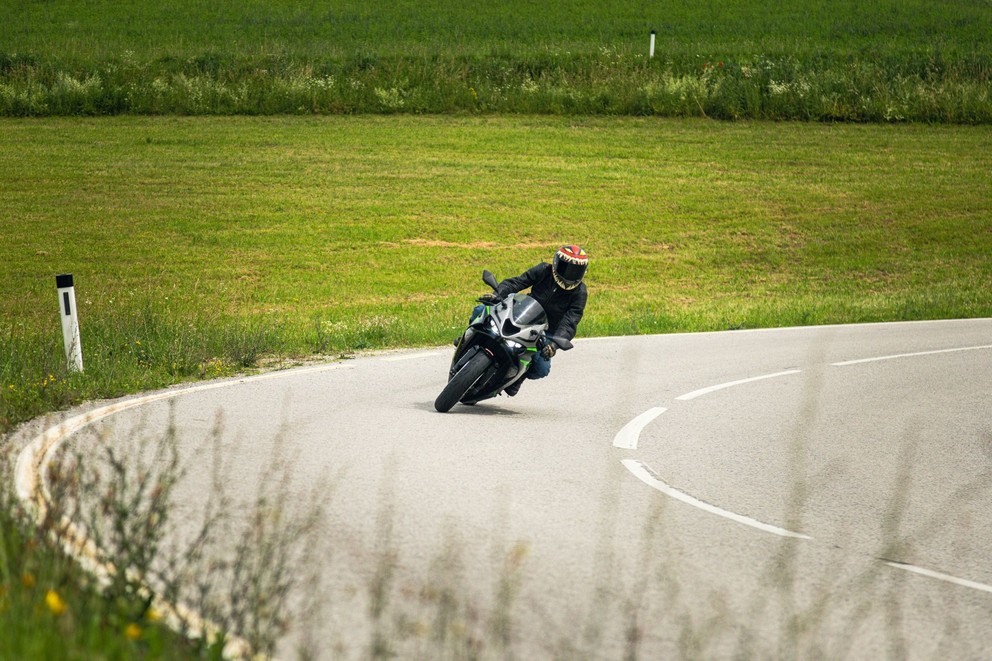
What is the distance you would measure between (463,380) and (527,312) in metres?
0.85

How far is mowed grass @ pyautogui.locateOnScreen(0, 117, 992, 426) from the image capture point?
17656 millimetres

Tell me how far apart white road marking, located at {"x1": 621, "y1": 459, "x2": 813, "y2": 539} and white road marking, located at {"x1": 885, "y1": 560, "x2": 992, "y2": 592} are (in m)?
0.68

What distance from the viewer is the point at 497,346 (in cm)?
1102

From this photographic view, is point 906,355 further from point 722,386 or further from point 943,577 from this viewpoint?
point 943,577

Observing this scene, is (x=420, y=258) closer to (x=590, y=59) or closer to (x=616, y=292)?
(x=616, y=292)

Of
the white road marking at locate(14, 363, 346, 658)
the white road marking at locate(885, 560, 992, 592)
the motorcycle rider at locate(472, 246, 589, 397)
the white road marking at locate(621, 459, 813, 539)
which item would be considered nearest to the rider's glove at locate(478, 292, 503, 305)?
the motorcycle rider at locate(472, 246, 589, 397)

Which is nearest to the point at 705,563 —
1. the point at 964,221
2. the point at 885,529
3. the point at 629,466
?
the point at 885,529

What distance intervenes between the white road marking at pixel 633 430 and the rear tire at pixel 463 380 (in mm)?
1345

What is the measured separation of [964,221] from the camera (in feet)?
93.1

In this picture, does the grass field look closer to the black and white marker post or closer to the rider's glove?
the black and white marker post

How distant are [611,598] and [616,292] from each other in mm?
16650

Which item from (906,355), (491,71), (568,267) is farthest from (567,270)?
(491,71)

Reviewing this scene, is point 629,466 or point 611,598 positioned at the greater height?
point 611,598

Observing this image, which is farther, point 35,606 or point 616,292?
point 616,292
